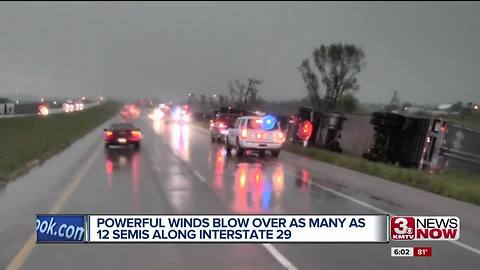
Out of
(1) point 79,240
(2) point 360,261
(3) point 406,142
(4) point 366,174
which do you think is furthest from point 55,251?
(3) point 406,142

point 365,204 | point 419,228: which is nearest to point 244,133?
point 365,204

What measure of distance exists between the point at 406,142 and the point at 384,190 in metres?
7.53

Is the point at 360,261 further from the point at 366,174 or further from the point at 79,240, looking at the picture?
the point at 366,174

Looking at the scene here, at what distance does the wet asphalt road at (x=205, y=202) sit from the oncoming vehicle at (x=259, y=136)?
2.76 ft

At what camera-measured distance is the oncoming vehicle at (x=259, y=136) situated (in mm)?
25469

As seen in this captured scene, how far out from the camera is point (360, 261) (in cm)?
773

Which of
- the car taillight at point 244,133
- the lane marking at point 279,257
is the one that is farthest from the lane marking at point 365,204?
the car taillight at point 244,133

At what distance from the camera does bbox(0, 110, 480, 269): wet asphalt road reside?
7676mm

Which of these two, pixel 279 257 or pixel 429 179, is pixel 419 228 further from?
pixel 429 179

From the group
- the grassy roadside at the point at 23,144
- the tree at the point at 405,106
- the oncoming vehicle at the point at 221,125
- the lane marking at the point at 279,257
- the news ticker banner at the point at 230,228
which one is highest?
the tree at the point at 405,106

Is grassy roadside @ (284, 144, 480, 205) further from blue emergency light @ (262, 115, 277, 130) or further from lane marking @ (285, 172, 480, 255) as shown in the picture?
blue emergency light @ (262, 115, 277, 130)

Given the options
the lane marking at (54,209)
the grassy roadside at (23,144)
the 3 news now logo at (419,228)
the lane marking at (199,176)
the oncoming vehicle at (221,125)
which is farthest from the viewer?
the oncoming vehicle at (221,125)

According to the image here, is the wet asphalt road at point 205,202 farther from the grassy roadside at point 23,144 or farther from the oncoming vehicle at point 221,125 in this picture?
the oncoming vehicle at point 221,125

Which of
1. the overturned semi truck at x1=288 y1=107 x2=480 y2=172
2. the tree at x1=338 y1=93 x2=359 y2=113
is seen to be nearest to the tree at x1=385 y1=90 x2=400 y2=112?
the overturned semi truck at x1=288 y1=107 x2=480 y2=172
